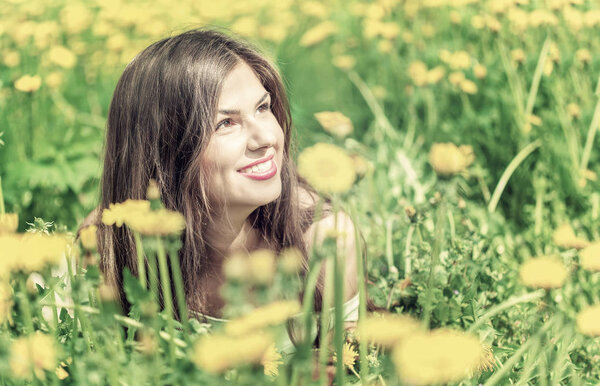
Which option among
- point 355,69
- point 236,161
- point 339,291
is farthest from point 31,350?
point 355,69

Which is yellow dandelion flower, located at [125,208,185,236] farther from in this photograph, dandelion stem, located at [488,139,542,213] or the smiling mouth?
dandelion stem, located at [488,139,542,213]

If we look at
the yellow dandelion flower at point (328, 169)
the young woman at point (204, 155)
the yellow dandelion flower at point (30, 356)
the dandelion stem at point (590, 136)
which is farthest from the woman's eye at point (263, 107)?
the dandelion stem at point (590, 136)

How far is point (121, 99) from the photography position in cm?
152

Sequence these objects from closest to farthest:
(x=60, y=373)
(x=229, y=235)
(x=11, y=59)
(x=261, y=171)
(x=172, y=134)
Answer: (x=60, y=373) < (x=261, y=171) < (x=172, y=134) < (x=229, y=235) < (x=11, y=59)

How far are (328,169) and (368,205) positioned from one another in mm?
1314

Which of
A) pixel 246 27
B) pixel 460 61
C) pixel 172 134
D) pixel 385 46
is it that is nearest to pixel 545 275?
pixel 172 134

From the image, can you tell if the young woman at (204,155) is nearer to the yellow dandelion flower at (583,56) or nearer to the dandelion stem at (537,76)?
the dandelion stem at (537,76)

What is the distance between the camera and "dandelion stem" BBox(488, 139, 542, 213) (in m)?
1.81

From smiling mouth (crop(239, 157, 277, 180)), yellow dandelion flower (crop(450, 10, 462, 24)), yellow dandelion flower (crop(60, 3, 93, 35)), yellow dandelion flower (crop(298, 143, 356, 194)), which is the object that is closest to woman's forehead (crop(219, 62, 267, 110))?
smiling mouth (crop(239, 157, 277, 180))

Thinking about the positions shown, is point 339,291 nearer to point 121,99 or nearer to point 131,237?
point 131,237

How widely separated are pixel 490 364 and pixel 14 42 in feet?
6.52

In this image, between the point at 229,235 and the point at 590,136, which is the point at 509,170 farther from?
the point at 229,235

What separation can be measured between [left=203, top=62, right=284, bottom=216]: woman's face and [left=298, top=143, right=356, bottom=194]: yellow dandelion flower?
0.53 metres

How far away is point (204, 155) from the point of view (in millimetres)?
1364
